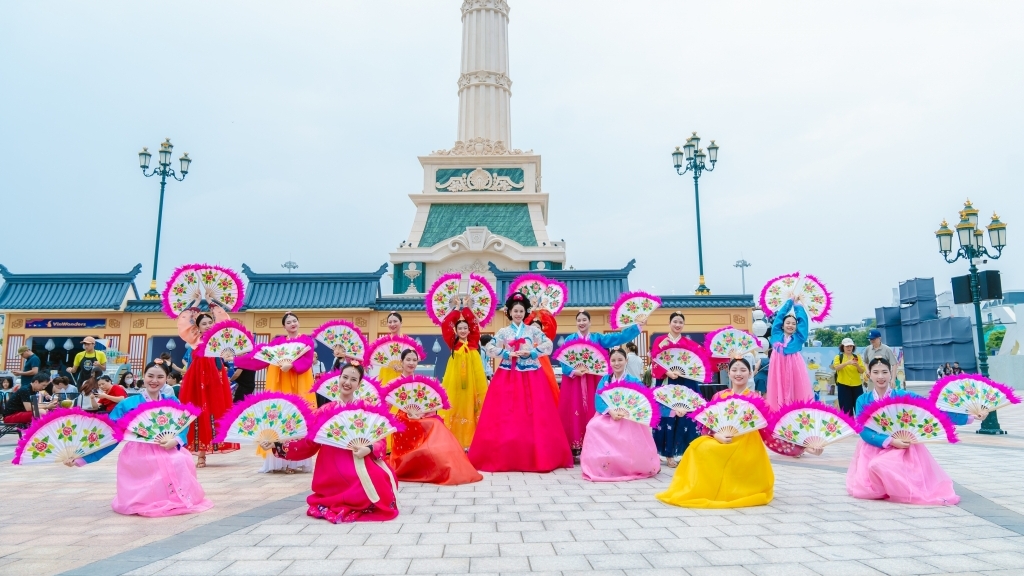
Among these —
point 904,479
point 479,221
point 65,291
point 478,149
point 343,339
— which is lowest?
point 904,479

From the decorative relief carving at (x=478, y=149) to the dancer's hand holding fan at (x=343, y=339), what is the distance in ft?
69.7

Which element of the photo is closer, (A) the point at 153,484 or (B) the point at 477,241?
(A) the point at 153,484

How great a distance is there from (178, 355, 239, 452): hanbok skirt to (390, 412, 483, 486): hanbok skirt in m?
2.43

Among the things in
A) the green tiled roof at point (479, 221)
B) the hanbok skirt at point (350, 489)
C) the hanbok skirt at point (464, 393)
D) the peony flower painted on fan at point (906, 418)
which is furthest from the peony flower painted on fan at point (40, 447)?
the green tiled roof at point (479, 221)

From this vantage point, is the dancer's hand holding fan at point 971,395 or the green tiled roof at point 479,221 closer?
the dancer's hand holding fan at point 971,395

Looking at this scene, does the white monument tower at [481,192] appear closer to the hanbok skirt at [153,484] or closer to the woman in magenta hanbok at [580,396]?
the woman in magenta hanbok at [580,396]

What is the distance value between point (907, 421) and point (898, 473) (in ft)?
1.38

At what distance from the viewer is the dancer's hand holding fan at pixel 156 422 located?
15.0 ft

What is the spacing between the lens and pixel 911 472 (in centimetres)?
493

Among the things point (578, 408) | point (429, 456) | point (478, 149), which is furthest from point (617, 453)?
point (478, 149)

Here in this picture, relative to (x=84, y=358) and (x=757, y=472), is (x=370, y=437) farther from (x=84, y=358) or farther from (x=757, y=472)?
(x=84, y=358)

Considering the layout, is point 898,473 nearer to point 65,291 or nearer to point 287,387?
point 287,387

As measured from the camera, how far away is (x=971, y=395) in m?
5.16

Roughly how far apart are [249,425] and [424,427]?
1963 millimetres
